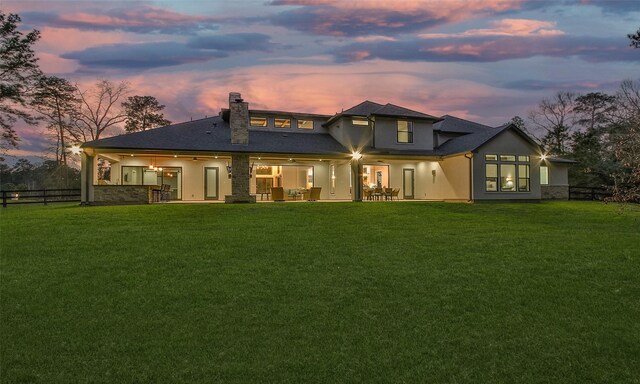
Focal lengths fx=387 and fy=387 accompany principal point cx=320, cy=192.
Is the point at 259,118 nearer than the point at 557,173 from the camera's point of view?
Yes

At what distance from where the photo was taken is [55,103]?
32.6m

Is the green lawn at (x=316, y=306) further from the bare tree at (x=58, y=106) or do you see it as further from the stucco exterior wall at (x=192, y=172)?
the bare tree at (x=58, y=106)

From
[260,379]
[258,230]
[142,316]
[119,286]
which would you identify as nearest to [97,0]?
[258,230]

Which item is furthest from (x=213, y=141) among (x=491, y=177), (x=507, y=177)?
(x=507, y=177)

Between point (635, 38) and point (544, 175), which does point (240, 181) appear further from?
point (544, 175)

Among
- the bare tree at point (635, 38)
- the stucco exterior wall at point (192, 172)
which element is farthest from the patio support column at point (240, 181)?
the bare tree at point (635, 38)


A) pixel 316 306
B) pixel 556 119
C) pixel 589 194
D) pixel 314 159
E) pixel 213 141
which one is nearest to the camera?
pixel 316 306

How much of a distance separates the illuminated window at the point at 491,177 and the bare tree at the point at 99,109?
33.7m

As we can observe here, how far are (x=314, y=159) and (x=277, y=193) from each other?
3489mm

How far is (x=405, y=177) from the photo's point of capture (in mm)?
24969

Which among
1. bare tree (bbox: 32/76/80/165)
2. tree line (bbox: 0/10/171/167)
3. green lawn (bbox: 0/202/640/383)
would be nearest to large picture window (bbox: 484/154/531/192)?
green lawn (bbox: 0/202/640/383)

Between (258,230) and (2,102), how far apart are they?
2512 cm

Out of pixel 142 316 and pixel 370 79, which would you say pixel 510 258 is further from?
pixel 370 79

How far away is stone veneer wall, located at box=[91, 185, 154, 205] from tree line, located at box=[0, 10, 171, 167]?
901 centimetres
